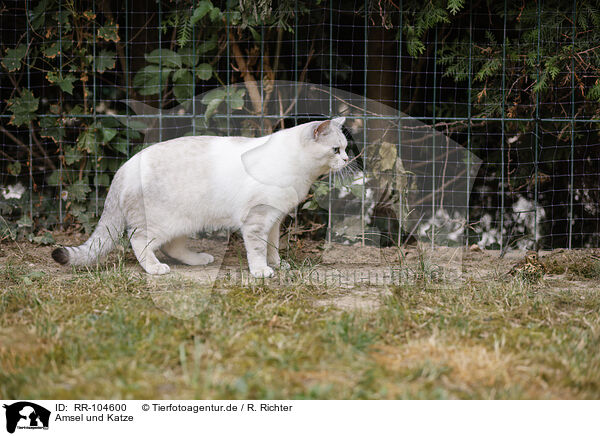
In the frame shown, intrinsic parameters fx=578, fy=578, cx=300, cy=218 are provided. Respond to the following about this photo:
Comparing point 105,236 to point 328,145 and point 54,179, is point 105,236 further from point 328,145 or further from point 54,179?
point 328,145

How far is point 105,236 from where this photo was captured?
3.97 meters

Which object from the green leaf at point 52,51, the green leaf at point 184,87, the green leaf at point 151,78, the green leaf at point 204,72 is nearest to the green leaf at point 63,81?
the green leaf at point 52,51

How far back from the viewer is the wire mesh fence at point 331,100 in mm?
4781

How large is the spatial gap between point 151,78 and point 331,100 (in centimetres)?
154

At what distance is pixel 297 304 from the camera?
10.2 feet

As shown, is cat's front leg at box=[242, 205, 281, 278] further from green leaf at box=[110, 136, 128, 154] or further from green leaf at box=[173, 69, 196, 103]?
green leaf at box=[110, 136, 128, 154]

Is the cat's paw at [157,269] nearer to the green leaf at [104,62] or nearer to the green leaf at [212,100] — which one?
the green leaf at [212,100]

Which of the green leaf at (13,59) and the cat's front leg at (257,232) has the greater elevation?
the green leaf at (13,59)

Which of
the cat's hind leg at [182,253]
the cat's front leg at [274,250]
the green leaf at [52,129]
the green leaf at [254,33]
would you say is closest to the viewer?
the cat's front leg at [274,250]

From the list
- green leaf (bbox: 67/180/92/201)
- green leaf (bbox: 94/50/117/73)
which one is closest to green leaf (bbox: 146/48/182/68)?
green leaf (bbox: 94/50/117/73)

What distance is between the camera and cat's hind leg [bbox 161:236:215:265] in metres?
4.29

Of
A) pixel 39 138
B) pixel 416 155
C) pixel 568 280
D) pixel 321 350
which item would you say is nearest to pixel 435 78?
pixel 416 155

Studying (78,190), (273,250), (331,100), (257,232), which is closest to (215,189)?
(257,232)
